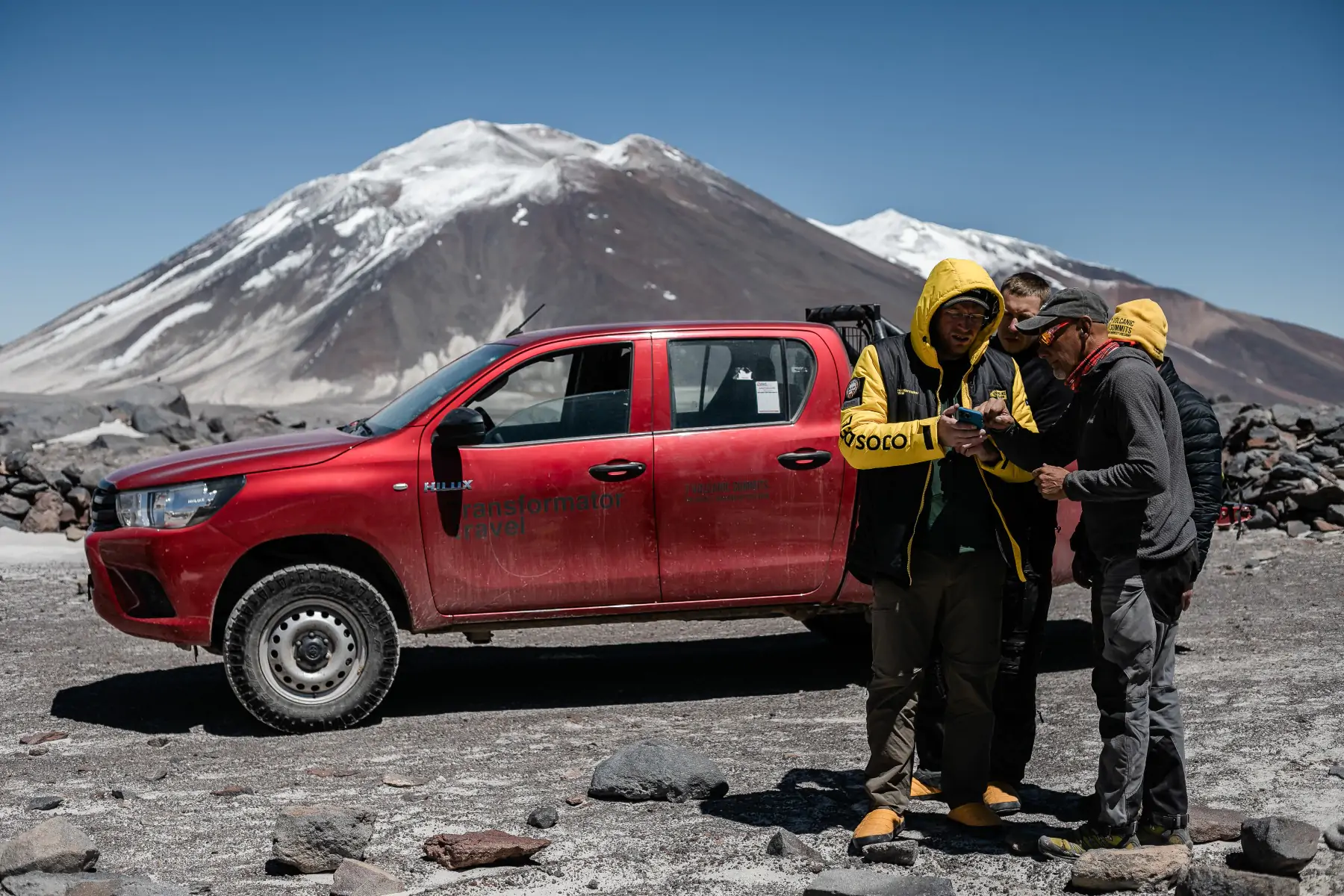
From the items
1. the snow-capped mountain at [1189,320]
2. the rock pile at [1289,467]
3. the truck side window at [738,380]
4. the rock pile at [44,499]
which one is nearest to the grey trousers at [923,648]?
the truck side window at [738,380]

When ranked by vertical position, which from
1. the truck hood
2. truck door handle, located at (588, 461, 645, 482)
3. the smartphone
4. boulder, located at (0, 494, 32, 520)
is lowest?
boulder, located at (0, 494, 32, 520)

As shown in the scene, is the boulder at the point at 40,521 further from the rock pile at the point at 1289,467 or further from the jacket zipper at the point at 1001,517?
the jacket zipper at the point at 1001,517

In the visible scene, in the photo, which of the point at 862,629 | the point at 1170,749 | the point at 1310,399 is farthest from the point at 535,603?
the point at 1310,399

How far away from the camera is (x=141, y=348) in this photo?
107m

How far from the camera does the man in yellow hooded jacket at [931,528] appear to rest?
14.6ft

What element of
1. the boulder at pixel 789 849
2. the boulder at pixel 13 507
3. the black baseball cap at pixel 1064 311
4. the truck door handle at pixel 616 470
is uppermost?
the black baseball cap at pixel 1064 311

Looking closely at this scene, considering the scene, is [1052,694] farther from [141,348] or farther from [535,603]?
[141,348]

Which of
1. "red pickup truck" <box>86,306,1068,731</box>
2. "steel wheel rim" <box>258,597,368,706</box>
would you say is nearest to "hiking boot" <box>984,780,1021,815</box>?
"red pickup truck" <box>86,306,1068,731</box>

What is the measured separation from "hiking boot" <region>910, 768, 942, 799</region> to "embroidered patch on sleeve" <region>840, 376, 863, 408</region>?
4.74ft

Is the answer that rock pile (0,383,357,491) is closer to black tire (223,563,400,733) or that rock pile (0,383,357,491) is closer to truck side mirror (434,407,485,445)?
black tire (223,563,400,733)

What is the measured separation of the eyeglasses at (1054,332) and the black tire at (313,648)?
3.44 metres

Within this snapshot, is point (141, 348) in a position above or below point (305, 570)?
above

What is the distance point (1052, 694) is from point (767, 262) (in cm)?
10810

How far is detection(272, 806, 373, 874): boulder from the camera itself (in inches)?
172
